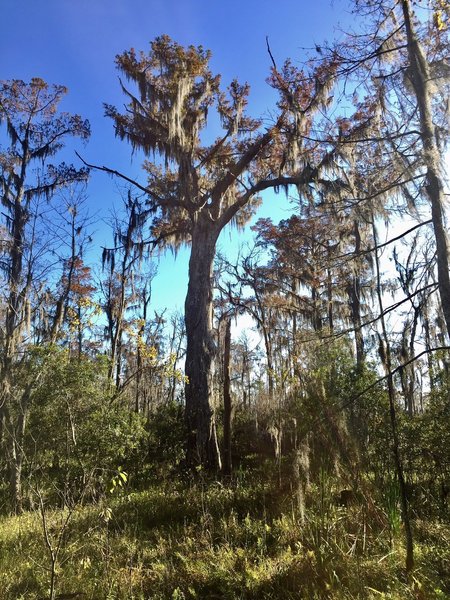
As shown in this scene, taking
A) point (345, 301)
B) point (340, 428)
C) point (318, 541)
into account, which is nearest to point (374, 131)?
point (340, 428)

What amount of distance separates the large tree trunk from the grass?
2491 millimetres

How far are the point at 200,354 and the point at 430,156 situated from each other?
7650mm

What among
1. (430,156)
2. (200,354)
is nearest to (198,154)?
(200,354)

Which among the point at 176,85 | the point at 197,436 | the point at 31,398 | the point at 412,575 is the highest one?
the point at 176,85

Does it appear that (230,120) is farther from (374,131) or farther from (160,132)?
(374,131)

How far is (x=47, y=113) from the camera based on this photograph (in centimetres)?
1338

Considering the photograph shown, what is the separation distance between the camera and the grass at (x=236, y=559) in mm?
3955

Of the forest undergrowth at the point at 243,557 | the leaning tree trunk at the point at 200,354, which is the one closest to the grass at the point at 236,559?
the forest undergrowth at the point at 243,557

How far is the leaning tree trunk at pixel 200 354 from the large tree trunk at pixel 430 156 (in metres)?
5.98

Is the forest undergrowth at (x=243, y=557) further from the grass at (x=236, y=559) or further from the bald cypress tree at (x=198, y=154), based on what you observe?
the bald cypress tree at (x=198, y=154)

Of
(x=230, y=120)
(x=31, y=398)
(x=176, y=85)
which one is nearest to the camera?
(x=31, y=398)

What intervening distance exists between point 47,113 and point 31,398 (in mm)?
9526

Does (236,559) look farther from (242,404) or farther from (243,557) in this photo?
(242,404)

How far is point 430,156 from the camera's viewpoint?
4.62 m
